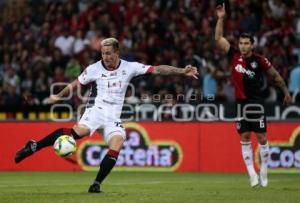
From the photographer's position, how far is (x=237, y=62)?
14.2 meters

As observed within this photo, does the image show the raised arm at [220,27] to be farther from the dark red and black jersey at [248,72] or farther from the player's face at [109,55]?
the player's face at [109,55]

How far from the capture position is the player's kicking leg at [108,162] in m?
12.2

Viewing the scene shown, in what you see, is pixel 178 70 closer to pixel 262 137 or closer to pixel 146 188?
pixel 146 188

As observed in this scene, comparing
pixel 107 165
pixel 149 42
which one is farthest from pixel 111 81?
pixel 149 42

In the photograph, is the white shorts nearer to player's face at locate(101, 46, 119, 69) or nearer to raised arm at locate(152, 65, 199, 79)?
player's face at locate(101, 46, 119, 69)

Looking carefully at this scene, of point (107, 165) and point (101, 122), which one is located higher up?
point (101, 122)

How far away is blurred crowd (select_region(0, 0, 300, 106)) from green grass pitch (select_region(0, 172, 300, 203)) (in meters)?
3.24

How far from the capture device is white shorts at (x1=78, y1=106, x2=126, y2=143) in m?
12.8

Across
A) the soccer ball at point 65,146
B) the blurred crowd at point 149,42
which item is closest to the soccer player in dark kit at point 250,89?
the soccer ball at point 65,146

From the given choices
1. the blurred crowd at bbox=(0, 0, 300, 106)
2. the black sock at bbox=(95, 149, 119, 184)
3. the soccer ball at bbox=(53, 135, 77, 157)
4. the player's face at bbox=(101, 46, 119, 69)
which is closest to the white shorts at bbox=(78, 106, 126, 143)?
the black sock at bbox=(95, 149, 119, 184)

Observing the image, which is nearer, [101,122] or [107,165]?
[107,165]

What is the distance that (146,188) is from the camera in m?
13.7

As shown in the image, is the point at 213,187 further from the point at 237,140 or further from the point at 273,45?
the point at 273,45

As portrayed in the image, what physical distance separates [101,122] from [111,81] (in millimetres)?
666
